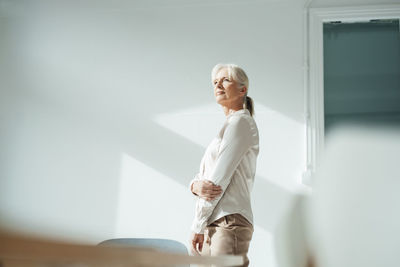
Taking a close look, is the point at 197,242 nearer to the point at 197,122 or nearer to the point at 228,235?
the point at 228,235

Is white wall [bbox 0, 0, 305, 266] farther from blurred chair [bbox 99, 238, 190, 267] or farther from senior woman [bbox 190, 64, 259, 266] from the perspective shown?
senior woman [bbox 190, 64, 259, 266]

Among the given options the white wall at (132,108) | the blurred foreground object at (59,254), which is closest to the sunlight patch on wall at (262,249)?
the white wall at (132,108)

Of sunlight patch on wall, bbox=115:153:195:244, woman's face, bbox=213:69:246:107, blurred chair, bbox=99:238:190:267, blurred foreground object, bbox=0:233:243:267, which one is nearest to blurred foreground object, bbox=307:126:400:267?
sunlight patch on wall, bbox=115:153:195:244

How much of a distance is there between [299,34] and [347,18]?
0.44 metres

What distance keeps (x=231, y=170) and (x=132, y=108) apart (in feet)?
7.77

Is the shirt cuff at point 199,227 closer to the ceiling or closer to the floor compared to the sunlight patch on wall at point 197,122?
closer to the floor

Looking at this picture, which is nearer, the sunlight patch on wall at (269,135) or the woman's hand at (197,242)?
the woman's hand at (197,242)

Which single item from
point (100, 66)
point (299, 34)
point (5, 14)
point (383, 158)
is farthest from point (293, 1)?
point (5, 14)

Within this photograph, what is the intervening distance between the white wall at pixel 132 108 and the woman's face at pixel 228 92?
1.80 metres

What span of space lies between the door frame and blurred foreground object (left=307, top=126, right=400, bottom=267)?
97 mm

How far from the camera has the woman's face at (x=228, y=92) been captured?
2137mm

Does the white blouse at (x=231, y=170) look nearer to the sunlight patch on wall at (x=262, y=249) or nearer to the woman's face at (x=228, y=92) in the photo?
the woman's face at (x=228, y=92)

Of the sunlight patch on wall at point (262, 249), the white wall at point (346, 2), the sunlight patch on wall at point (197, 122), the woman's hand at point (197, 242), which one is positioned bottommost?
the sunlight patch on wall at point (262, 249)

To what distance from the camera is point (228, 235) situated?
73.5 inches
